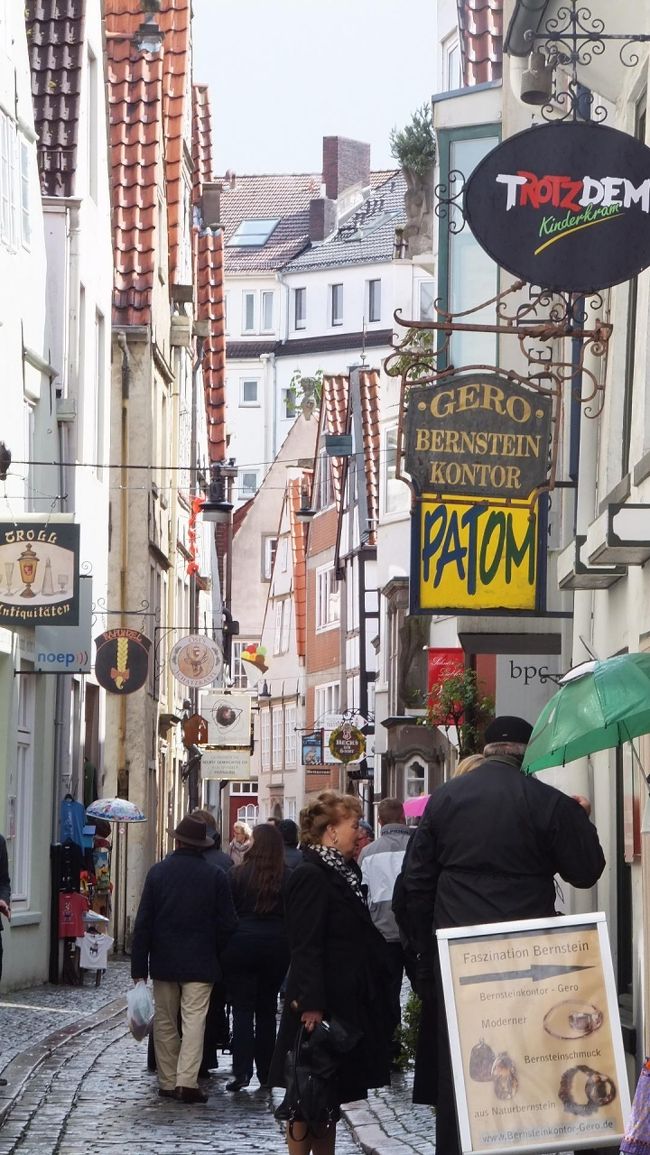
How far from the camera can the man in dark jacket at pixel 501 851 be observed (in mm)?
8000

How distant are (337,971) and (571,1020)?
1591 mm

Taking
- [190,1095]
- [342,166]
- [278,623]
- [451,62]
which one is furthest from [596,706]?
[342,166]

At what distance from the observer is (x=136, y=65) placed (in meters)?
32.8

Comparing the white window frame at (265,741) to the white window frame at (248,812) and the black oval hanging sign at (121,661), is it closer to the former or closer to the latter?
the white window frame at (248,812)

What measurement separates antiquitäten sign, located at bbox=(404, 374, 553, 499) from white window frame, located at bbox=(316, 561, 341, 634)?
46219mm

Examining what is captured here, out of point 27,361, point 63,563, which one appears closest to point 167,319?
point 27,361

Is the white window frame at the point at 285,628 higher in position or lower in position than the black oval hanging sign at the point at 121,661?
lower

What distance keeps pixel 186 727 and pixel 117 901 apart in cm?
994

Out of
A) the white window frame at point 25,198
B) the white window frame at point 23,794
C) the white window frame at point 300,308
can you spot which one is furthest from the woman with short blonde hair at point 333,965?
the white window frame at point 300,308

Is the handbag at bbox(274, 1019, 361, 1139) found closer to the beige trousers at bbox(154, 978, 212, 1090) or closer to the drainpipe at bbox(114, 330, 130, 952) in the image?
the beige trousers at bbox(154, 978, 212, 1090)

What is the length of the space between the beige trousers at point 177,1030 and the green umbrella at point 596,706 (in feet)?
13.6

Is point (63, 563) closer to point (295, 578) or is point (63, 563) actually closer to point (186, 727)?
point (186, 727)

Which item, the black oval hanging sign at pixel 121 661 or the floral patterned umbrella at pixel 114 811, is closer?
the floral patterned umbrella at pixel 114 811

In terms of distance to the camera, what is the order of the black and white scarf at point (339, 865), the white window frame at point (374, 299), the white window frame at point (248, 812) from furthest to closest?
the white window frame at point (374, 299) < the white window frame at point (248, 812) < the black and white scarf at point (339, 865)
